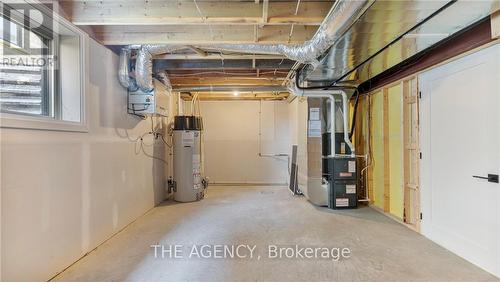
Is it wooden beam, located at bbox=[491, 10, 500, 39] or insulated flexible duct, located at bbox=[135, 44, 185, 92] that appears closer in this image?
wooden beam, located at bbox=[491, 10, 500, 39]

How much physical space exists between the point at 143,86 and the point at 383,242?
3.53 meters

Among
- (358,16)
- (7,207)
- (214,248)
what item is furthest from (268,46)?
(7,207)

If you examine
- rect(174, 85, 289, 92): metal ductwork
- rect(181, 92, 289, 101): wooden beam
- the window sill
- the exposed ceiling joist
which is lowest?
the window sill

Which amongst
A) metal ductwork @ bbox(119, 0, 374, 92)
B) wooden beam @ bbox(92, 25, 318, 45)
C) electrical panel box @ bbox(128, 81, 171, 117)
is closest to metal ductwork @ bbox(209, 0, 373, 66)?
metal ductwork @ bbox(119, 0, 374, 92)

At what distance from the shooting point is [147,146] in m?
4.44

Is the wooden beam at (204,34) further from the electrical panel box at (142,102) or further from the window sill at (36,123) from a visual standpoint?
the window sill at (36,123)

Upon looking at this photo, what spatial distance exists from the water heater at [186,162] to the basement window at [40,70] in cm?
255

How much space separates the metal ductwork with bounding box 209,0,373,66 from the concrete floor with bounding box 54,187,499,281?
6.68ft

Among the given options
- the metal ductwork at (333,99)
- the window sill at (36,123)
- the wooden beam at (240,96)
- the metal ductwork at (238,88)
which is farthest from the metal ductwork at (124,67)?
the wooden beam at (240,96)

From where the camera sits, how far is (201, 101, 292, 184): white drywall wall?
23.3ft

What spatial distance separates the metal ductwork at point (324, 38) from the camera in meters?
1.91

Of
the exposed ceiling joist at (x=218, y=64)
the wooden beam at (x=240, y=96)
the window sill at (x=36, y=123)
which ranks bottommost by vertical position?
the window sill at (x=36, y=123)

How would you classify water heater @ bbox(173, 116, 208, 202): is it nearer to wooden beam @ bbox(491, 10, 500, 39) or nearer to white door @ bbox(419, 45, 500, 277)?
white door @ bbox(419, 45, 500, 277)

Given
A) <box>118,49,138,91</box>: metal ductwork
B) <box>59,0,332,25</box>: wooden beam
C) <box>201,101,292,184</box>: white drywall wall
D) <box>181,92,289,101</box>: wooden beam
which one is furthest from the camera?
<box>201,101,292,184</box>: white drywall wall
